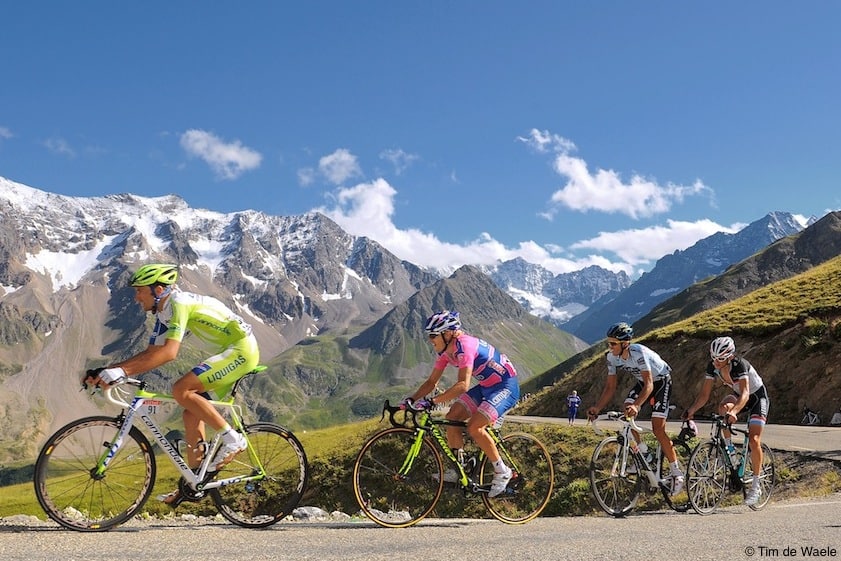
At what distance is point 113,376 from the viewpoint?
795 cm

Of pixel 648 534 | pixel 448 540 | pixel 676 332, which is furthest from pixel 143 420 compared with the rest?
pixel 676 332

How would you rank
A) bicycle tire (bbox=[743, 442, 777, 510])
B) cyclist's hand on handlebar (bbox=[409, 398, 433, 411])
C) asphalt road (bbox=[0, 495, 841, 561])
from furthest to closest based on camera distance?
bicycle tire (bbox=[743, 442, 777, 510]) → cyclist's hand on handlebar (bbox=[409, 398, 433, 411]) → asphalt road (bbox=[0, 495, 841, 561])

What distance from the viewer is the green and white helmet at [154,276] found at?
8.50 meters

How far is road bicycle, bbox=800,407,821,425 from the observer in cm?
2773

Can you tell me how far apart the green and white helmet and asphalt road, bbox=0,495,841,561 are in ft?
10.8

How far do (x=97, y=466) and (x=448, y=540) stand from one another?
Result: 4.87 m

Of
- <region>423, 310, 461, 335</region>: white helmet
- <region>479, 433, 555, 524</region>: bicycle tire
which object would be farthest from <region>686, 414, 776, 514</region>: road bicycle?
<region>423, 310, 461, 335</region>: white helmet

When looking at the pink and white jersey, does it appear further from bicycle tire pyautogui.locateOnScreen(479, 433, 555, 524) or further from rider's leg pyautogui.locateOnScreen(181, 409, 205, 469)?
rider's leg pyautogui.locateOnScreen(181, 409, 205, 469)

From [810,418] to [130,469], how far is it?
29541 mm

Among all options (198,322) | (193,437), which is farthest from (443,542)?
(198,322)

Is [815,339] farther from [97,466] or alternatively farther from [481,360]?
[97,466]

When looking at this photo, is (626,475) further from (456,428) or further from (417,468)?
(417,468)

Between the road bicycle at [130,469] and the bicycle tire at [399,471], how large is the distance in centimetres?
105

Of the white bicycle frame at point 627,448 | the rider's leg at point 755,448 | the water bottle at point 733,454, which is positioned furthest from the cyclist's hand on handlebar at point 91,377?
the rider's leg at point 755,448
